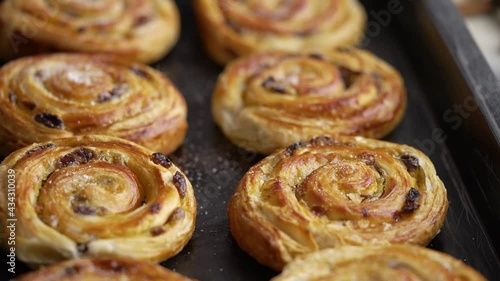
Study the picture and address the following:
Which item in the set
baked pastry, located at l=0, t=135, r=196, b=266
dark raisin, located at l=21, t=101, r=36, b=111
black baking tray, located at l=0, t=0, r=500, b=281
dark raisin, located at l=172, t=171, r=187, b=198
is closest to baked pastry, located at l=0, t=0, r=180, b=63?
black baking tray, located at l=0, t=0, r=500, b=281

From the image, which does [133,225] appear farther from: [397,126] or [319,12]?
[319,12]

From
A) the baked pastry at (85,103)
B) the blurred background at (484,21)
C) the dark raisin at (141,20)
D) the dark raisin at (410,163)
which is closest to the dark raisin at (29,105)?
the baked pastry at (85,103)

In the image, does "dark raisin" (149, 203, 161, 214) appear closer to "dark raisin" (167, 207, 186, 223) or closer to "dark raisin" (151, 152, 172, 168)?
"dark raisin" (167, 207, 186, 223)

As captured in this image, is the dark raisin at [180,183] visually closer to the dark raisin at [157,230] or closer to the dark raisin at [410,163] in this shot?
the dark raisin at [157,230]

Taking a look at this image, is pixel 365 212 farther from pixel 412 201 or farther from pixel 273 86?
pixel 273 86

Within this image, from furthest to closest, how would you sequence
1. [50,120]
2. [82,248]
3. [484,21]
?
[484,21] < [50,120] < [82,248]

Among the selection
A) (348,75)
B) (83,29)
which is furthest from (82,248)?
(348,75)
